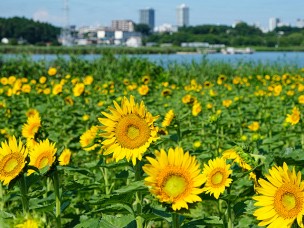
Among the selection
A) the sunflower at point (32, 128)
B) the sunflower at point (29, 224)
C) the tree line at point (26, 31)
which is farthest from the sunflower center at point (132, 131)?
the tree line at point (26, 31)

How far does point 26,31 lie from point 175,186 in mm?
68456

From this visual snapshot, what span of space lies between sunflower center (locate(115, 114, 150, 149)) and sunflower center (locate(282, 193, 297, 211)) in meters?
0.50

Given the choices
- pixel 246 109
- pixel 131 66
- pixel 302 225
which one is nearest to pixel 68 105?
pixel 246 109

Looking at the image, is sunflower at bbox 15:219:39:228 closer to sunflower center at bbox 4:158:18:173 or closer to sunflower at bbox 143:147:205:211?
sunflower at bbox 143:147:205:211

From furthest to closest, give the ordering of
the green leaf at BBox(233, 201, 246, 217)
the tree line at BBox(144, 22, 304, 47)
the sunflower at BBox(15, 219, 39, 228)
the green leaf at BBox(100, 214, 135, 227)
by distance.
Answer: the tree line at BBox(144, 22, 304, 47) < the green leaf at BBox(233, 201, 246, 217) < the green leaf at BBox(100, 214, 135, 227) < the sunflower at BBox(15, 219, 39, 228)

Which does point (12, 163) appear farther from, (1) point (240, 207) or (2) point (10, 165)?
(1) point (240, 207)

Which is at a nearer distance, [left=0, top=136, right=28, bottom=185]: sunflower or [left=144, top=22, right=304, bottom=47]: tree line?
[left=0, top=136, right=28, bottom=185]: sunflower

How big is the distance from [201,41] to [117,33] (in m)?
32.6

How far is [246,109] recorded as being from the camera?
705 centimetres

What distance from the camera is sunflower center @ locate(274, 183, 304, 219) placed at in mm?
1495

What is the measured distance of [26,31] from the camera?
221 ft

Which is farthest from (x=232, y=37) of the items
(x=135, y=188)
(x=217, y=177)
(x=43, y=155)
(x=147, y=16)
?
(x=147, y=16)

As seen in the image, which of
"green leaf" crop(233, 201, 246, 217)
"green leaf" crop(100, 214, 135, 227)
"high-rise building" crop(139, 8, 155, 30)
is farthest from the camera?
"high-rise building" crop(139, 8, 155, 30)

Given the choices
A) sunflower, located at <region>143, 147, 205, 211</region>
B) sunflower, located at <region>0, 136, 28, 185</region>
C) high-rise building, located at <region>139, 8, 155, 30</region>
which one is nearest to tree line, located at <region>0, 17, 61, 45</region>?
sunflower, located at <region>0, 136, 28, 185</region>
